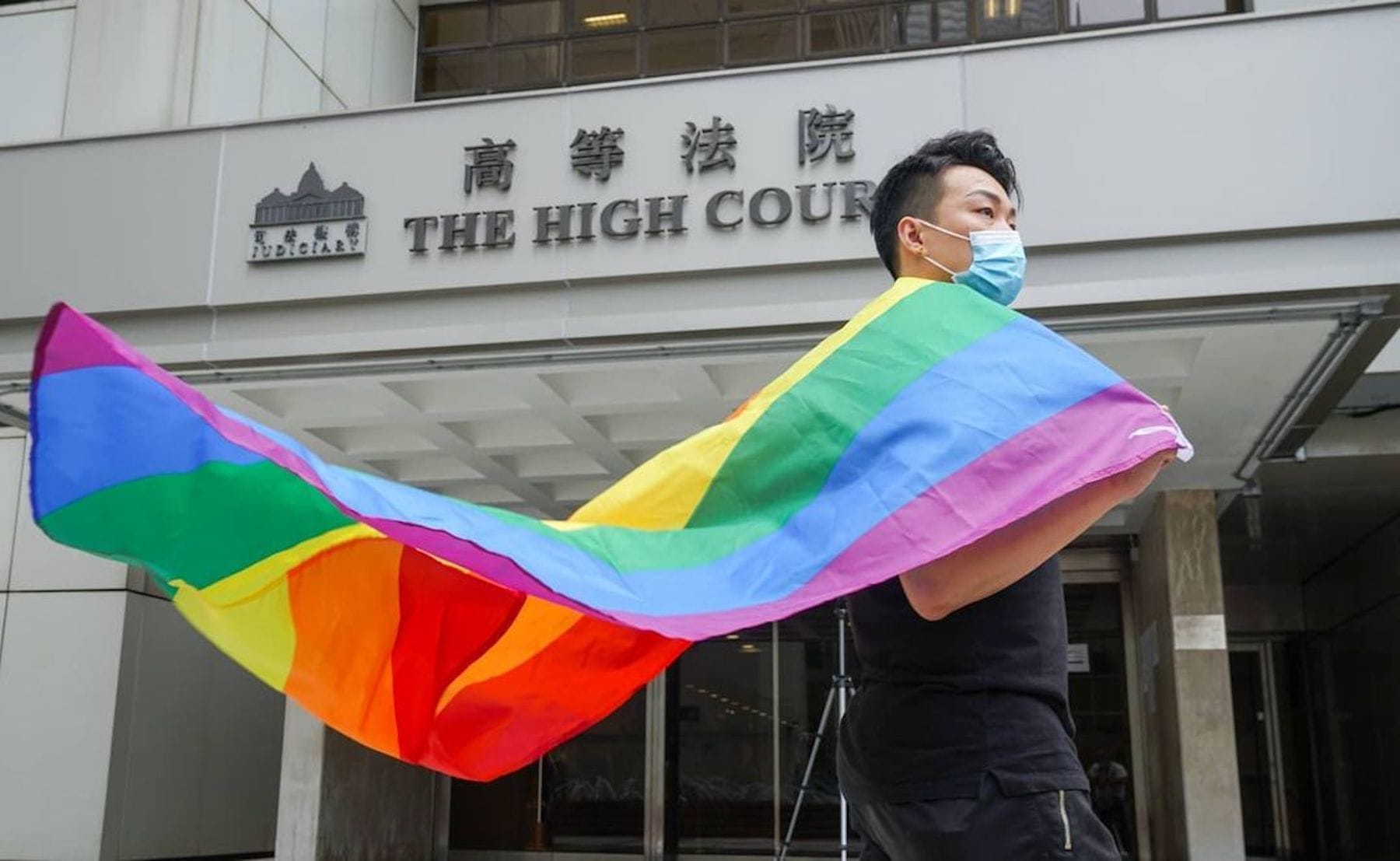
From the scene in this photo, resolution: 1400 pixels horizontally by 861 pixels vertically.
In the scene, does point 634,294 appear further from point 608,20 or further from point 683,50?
point 608,20

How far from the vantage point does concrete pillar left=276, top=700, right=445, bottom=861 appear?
12.4m

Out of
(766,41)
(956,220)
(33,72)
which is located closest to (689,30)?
(766,41)

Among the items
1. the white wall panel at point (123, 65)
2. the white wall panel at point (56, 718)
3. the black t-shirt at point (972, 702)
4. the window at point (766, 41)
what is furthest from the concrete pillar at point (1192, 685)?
the black t-shirt at point (972, 702)

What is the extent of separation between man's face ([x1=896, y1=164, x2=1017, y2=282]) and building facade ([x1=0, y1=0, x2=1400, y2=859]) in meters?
5.94

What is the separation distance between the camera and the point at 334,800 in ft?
41.7

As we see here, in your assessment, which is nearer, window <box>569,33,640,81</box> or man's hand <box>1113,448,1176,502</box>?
man's hand <box>1113,448,1176,502</box>

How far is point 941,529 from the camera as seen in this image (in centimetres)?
183

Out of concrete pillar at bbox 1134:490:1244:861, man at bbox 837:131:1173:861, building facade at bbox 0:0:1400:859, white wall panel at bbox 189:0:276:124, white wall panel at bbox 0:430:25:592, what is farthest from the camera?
white wall panel at bbox 0:430:25:592

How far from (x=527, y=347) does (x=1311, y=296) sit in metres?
4.67

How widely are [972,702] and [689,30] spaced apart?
12743 mm

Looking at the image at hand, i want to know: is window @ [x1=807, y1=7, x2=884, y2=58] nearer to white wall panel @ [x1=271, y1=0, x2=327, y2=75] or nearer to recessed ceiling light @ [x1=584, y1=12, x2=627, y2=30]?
recessed ceiling light @ [x1=584, y1=12, x2=627, y2=30]

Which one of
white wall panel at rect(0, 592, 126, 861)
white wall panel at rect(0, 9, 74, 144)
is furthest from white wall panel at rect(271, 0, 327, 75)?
white wall panel at rect(0, 592, 126, 861)

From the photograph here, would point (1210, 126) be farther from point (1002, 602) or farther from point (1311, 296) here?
point (1002, 602)

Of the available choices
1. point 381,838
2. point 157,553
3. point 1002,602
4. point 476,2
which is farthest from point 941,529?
point 476,2
